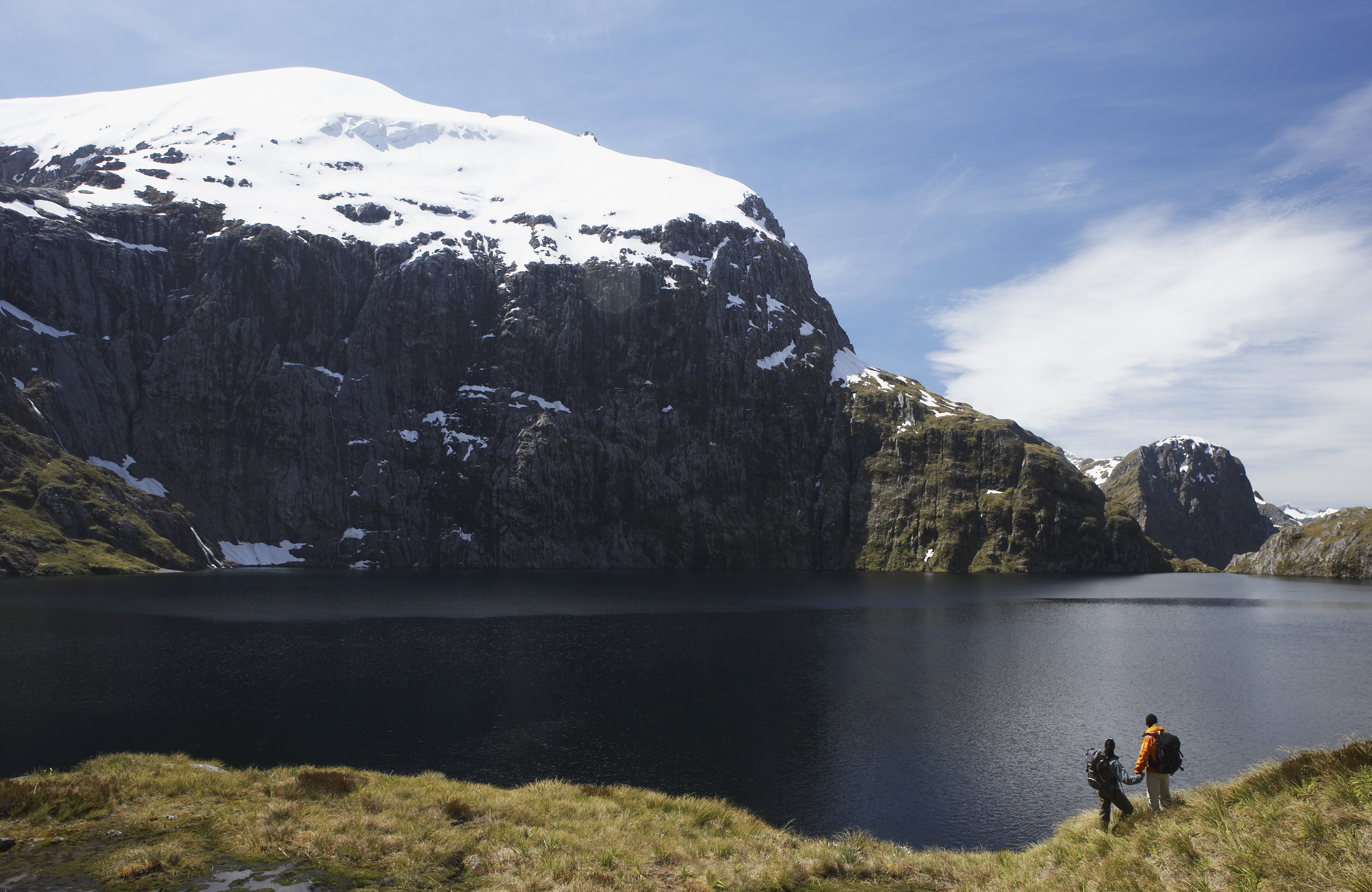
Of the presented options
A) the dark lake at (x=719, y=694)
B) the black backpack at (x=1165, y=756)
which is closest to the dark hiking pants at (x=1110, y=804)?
the black backpack at (x=1165, y=756)

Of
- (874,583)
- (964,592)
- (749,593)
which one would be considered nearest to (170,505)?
(749,593)

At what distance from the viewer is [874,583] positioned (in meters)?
166

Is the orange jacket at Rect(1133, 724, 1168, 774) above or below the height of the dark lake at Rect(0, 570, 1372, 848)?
above

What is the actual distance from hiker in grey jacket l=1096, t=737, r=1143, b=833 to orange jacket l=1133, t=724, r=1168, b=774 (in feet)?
1.29

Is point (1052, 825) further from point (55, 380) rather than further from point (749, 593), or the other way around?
point (55, 380)

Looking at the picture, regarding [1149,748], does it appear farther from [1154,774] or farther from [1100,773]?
[1100,773]

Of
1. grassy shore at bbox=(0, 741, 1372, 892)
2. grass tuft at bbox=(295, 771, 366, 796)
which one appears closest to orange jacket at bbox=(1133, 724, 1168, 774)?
grassy shore at bbox=(0, 741, 1372, 892)

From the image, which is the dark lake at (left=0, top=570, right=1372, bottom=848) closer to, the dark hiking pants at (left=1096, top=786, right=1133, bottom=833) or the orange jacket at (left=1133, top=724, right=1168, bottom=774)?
the dark hiking pants at (left=1096, top=786, right=1133, bottom=833)

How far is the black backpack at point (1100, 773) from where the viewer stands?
20547 millimetres

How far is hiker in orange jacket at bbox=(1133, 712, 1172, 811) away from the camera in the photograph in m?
20.5

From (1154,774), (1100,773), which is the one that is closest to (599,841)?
(1100,773)

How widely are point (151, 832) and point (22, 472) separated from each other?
183 m

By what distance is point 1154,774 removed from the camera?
67.5ft

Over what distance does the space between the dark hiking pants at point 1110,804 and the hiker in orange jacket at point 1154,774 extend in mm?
645
